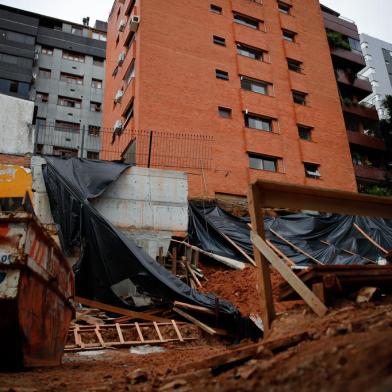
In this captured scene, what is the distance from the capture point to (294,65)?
89.7ft

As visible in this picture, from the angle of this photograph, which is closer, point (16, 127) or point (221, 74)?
point (16, 127)

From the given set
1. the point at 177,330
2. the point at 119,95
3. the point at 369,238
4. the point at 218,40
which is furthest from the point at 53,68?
the point at 177,330

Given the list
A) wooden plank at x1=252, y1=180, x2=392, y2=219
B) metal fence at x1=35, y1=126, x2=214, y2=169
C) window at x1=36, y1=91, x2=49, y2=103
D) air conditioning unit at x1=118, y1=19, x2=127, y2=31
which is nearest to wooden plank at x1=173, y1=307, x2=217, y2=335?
wooden plank at x1=252, y1=180, x2=392, y2=219

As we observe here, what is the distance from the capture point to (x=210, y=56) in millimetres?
23422

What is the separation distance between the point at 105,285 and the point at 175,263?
2636 millimetres

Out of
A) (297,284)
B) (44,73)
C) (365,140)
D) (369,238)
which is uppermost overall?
(44,73)

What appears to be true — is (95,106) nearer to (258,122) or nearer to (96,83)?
(96,83)

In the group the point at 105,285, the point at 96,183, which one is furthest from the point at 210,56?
the point at 105,285

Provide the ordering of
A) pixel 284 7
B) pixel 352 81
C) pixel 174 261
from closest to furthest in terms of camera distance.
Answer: pixel 174 261, pixel 284 7, pixel 352 81

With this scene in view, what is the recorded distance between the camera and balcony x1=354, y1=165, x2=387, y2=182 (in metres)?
27.9

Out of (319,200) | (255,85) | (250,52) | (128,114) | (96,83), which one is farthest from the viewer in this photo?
(96,83)

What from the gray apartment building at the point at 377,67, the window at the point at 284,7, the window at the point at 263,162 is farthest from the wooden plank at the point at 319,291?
the gray apartment building at the point at 377,67

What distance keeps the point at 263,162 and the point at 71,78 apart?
2351 cm

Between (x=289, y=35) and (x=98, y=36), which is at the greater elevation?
(x=98, y=36)
